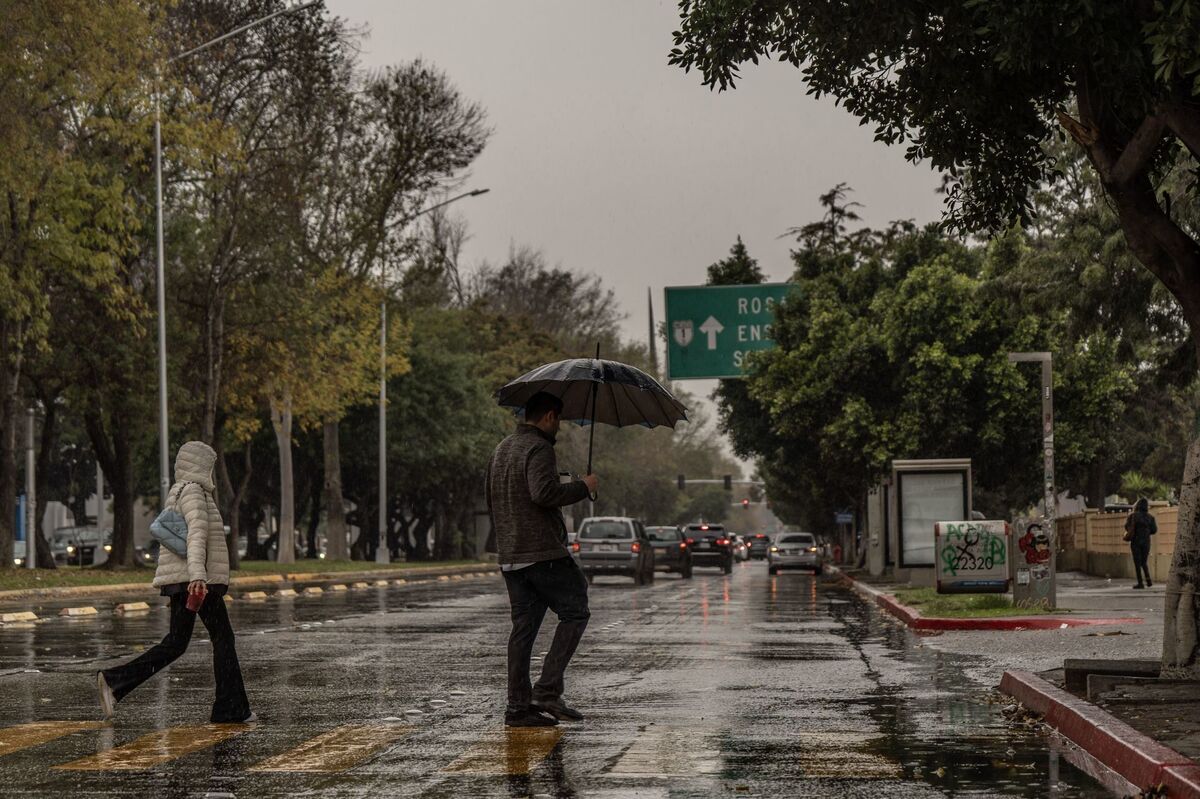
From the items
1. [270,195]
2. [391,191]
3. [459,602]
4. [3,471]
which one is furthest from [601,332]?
[459,602]

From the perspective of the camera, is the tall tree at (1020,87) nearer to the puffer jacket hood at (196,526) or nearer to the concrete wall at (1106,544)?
the puffer jacket hood at (196,526)

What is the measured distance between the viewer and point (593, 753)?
9.27 metres

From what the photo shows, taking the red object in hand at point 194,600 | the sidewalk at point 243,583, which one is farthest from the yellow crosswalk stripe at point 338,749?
the sidewalk at point 243,583

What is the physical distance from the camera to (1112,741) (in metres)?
8.88

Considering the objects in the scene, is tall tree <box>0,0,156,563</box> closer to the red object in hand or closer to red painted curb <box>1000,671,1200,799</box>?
the red object in hand

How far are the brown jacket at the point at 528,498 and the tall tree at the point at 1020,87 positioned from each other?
354cm

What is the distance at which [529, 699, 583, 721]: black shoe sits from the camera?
1062 cm

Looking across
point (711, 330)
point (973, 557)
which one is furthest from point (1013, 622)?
point (711, 330)

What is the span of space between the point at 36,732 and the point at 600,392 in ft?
14.1

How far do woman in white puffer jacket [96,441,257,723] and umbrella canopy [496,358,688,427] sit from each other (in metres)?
1.98

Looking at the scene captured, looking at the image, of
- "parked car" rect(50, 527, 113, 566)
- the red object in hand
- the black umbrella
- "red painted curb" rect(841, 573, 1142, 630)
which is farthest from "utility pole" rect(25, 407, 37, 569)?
the red object in hand

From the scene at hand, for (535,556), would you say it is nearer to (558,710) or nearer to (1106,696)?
(558,710)

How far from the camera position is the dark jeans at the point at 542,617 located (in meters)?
10.5

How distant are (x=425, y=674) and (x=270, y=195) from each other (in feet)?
104
